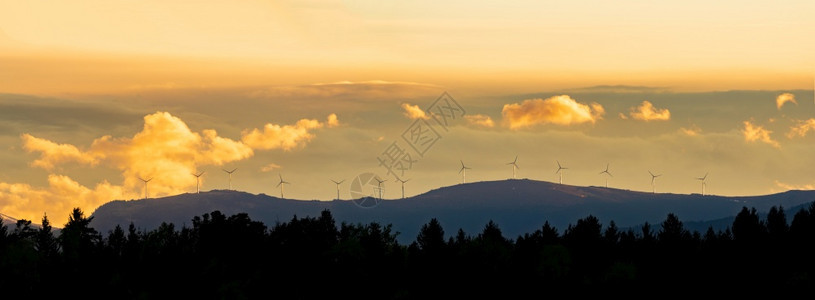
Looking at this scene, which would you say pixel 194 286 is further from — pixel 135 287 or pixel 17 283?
pixel 17 283

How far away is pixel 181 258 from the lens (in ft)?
656

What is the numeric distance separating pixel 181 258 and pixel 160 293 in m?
7.43

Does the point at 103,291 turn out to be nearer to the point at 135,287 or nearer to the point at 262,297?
the point at 135,287

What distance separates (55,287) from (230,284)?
81.6 ft

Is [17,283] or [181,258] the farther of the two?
[181,258]

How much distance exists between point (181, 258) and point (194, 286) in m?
Result: 6.63

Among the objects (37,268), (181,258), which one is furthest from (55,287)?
(181,258)

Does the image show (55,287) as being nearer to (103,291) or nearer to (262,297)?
(103,291)

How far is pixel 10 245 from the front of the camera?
195 meters

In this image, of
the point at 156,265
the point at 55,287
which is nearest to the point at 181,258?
the point at 156,265

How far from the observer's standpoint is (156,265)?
19975 centimetres

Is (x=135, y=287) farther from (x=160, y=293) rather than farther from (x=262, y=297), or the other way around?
(x=262, y=297)

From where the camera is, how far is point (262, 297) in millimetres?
199750

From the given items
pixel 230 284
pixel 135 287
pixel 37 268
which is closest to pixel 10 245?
pixel 37 268
